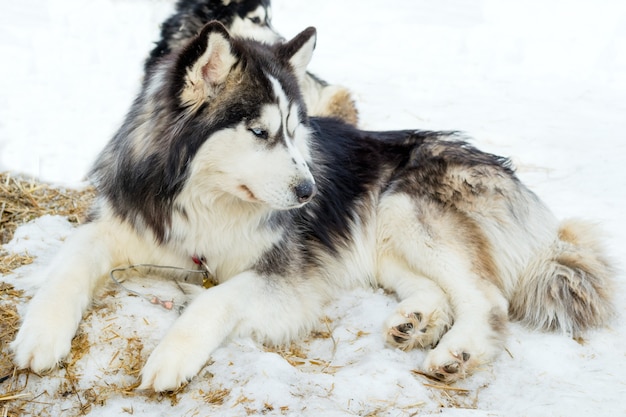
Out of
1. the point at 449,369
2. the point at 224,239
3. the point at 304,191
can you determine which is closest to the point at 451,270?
the point at 449,369

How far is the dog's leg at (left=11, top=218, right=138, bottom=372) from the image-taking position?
2367 millimetres

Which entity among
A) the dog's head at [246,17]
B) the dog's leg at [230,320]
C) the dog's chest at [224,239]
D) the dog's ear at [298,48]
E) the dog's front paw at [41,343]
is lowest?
the dog's front paw at [41,343]

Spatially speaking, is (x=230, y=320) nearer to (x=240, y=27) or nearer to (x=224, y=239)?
(x=224, y=239)

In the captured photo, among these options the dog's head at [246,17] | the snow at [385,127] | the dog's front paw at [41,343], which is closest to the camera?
the dog's front paw at [41,343]

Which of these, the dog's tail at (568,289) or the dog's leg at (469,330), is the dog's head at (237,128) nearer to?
the dog's leg at (469,330)

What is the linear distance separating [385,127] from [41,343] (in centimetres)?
517

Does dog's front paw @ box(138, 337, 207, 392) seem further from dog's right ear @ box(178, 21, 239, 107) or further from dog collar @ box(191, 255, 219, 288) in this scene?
dog's right ear @ box(178, 21, 239, 107)

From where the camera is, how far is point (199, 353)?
250cm

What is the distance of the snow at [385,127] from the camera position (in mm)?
2473

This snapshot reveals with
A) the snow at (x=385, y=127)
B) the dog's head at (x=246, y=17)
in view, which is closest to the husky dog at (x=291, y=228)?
the snow at (x=385, y=127)

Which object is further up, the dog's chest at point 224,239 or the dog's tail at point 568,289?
the dog's tail at point 568,289

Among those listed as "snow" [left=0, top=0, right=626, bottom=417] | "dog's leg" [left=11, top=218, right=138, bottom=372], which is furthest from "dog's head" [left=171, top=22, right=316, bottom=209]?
"snow" [left=0, top=0, right=626, bottom=417]

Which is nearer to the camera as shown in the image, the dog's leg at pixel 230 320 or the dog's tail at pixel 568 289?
the dog's leg at pixel 230 320

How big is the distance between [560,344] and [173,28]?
17.5 feet
